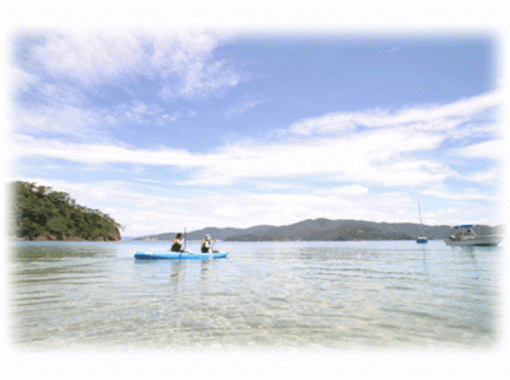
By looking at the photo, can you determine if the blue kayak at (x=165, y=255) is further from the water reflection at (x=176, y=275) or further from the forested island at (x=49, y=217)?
the forested island at (x=49, y=217)

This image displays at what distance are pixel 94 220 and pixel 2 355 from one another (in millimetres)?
198487

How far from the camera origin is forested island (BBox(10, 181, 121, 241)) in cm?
12950

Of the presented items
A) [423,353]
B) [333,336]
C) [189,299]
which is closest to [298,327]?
[333,336]

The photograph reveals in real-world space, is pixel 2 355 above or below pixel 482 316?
above

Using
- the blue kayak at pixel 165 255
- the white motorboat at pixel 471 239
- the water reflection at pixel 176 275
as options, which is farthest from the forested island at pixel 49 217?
the white motorboat at pixel 471 239

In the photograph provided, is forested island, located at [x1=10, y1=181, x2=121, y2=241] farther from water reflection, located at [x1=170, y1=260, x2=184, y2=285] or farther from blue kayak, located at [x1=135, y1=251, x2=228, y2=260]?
water reflection, located at [x1=170, y1=260, x2=184, y2=285]

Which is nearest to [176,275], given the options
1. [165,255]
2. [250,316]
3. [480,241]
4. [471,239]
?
[165,255]

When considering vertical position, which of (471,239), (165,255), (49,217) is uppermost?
(49,217)

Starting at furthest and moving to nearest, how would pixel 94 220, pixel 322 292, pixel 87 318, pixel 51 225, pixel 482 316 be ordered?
pixel 94 220 → pixel 51 225 → pixel 322 292 → pixel 482 316 → pixel 87 318

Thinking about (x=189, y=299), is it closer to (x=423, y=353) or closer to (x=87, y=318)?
(x=87, y=318)

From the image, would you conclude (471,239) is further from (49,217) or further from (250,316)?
(49,217)

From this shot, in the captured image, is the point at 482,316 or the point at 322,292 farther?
the point at 322,292

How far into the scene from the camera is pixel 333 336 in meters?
7.05

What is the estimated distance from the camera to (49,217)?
5438 inches
